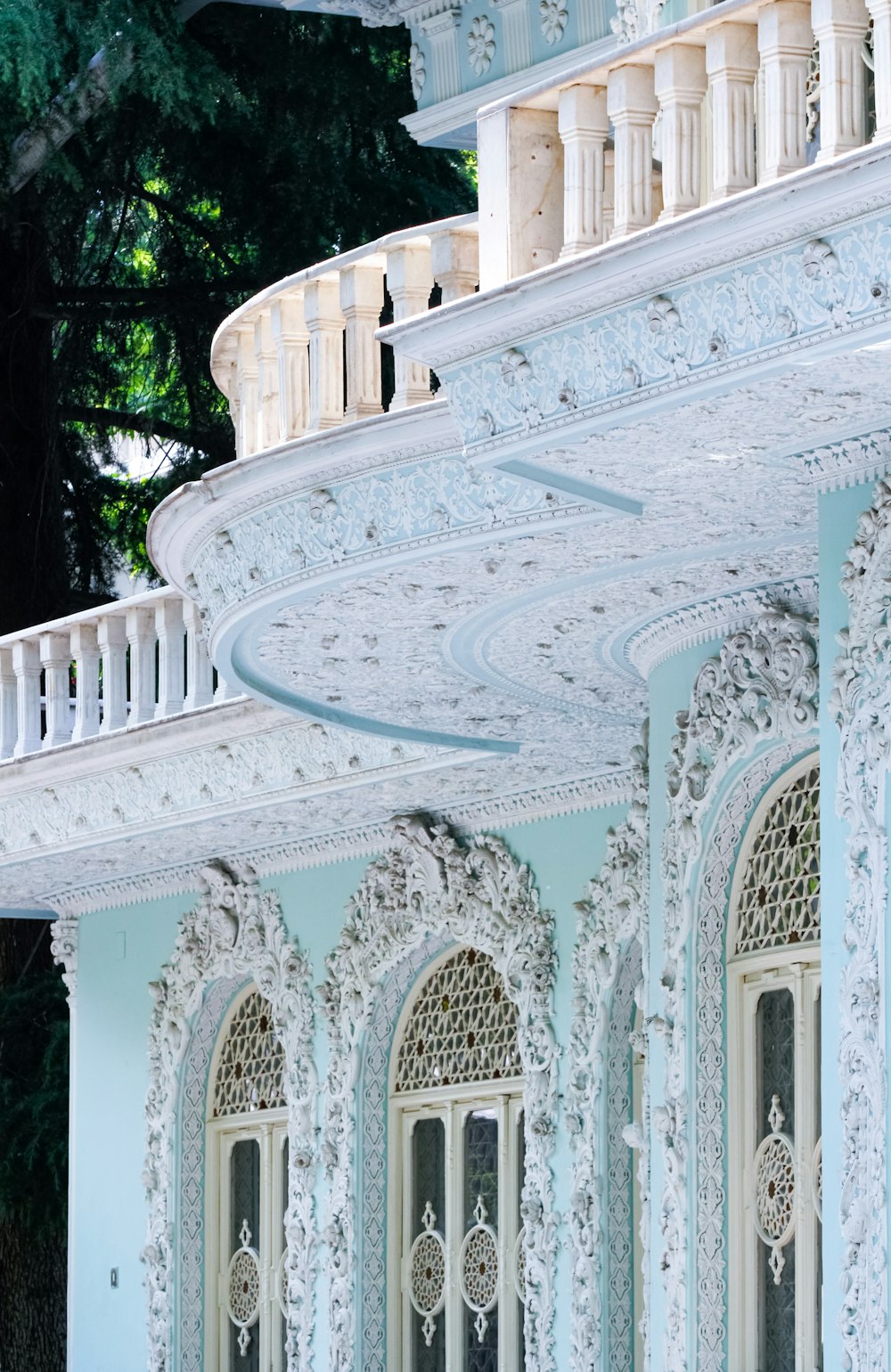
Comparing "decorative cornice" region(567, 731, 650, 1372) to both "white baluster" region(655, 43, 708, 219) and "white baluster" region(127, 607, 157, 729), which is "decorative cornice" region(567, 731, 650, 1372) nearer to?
"white baluster" region(127, 607, 157, 729)

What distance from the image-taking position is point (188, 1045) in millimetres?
14414

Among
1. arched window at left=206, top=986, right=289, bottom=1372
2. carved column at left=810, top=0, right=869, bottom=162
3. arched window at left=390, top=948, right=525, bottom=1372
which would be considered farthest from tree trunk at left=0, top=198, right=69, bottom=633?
carved column at left=810, top=0, right=869, bottom=162

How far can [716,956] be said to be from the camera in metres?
9.11

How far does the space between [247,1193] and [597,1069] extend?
3.41 metres

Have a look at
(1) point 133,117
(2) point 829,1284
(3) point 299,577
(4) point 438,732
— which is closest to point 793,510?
(3) point 299,577

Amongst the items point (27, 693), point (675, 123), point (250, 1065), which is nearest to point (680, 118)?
point (675, 123)

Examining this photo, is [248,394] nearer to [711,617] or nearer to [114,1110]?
[711,617]

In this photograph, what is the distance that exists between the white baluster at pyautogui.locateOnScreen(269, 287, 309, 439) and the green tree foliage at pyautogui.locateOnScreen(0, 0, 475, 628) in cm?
826

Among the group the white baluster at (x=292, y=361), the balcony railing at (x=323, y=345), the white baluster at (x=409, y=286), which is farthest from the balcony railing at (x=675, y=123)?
the white baluster at (x=292, y=361)

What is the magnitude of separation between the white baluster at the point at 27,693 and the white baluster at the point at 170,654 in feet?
4.27

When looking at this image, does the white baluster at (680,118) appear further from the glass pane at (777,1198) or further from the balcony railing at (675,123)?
the glass pane at (777,1198)

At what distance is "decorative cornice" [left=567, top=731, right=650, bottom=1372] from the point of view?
11336 millimetres

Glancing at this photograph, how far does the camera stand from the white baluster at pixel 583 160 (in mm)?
6633

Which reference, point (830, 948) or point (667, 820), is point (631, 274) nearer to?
point (830, 948)
